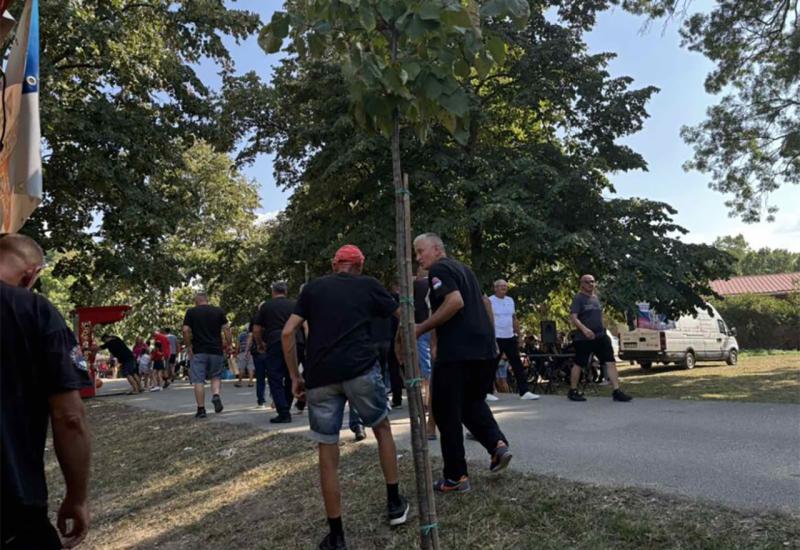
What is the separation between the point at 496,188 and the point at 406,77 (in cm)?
1339

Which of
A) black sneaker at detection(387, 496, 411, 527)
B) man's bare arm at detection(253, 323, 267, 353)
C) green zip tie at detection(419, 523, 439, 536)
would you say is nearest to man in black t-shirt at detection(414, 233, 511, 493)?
black sneaker at detection(387, 496, 411, 527)

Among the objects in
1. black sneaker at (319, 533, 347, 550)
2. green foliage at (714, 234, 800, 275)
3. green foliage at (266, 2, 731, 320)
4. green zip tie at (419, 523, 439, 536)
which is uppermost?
green foliage at (714, 234, 800, 275)

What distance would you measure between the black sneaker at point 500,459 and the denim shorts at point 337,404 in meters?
1.01

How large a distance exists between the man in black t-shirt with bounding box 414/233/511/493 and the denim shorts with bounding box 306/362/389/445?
54cm

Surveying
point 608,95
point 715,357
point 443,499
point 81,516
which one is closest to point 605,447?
point 443,499

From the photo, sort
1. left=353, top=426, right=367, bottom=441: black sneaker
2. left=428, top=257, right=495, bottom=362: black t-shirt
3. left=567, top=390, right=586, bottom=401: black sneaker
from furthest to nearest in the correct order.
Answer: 1. left=567, top=390, right=586, bottom=401: black sneaker
2. left=353, top=426, right=367, bottom=441: black sneaker
3. left=428, top=257, right=495, bottom=362: black t-shirt

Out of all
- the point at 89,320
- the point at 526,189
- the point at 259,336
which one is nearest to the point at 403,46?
the point at 259,336

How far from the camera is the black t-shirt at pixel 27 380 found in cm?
223

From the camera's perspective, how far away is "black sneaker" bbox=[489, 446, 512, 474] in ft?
15.9

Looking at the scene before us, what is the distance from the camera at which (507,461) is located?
486 centimetres

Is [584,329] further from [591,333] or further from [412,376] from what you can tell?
[412,376]

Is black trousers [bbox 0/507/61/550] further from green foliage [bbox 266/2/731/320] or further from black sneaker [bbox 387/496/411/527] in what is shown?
green foliage [bbox 266/2/731/320]

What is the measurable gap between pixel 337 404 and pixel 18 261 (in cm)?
230

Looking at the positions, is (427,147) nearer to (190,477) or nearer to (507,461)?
(190,477)
